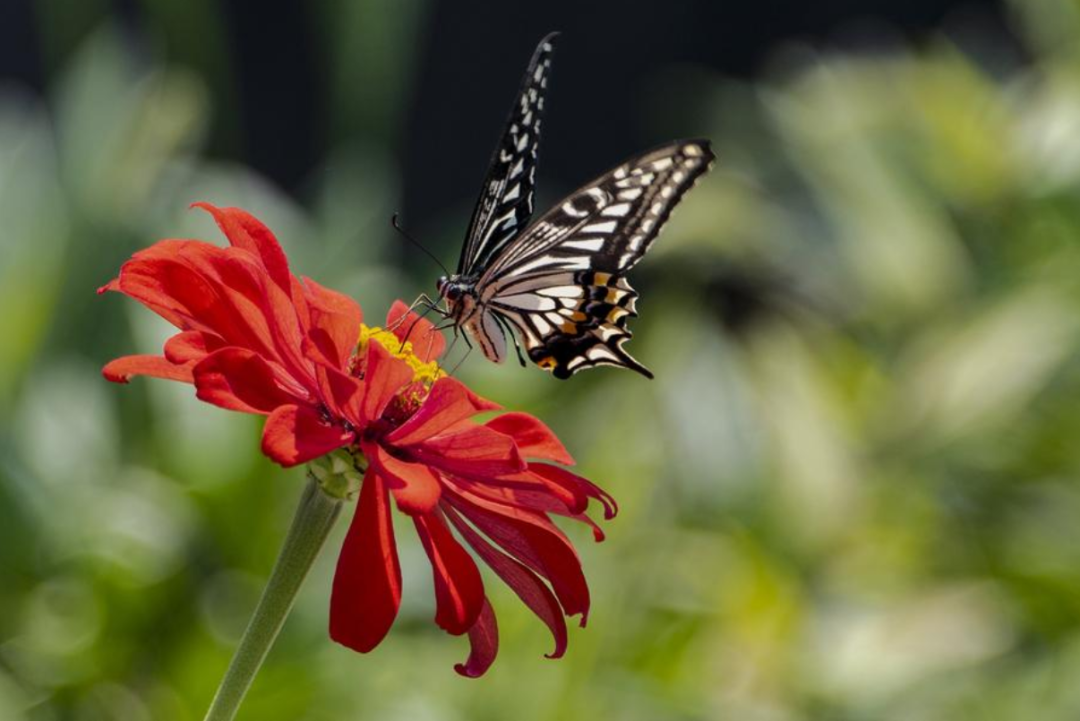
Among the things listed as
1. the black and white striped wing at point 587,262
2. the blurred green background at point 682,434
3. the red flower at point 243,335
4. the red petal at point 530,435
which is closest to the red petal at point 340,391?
the red flower at point 243,335

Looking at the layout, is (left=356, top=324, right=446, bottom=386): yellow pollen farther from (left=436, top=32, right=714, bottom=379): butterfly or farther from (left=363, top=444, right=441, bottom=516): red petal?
(left=363, top=444, right=441, bottom=516): red petal

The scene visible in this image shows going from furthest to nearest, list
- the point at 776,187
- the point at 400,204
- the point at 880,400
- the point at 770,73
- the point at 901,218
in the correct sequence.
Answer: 1. the point at 770,73
2. the point at 400,204
3. the point at 776,187
4. the point at 901,218
5. the point at 880,400

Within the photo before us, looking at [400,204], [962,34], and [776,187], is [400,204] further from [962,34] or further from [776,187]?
[962,34]

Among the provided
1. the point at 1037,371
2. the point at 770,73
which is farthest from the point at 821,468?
the point at 770,73

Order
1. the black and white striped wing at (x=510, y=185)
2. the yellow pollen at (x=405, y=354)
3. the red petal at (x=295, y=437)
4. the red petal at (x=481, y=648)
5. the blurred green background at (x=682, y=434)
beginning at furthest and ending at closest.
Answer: the blurred green background at (x=682, y=434), the black and white striped wing at (x=510, y=185), the yellow pollen at (x=405, y=354), the red petal at (x=481, y=648), the red petal at (x=295, y=437)

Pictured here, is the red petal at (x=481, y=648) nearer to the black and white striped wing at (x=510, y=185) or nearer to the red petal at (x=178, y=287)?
the red petal at (x=178, y=287)

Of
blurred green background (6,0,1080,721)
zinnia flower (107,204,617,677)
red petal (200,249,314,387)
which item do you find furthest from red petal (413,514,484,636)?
blurred green background (6,0,1080,721)
